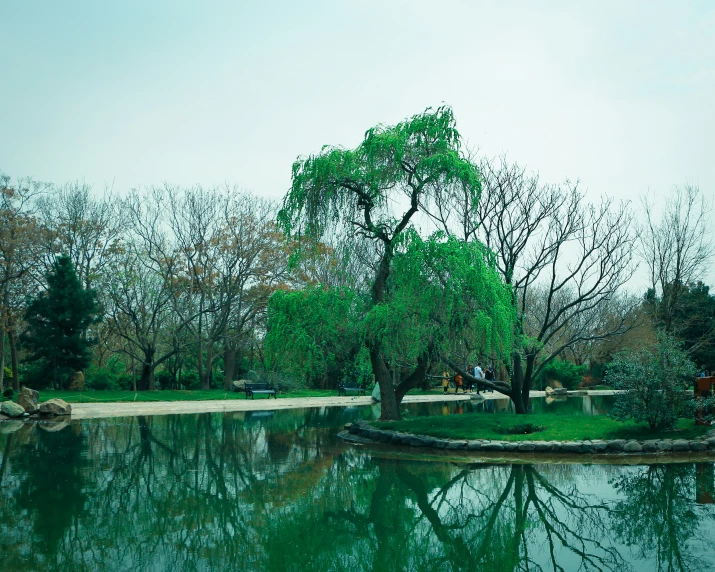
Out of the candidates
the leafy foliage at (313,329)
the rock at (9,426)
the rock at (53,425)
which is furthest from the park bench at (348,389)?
the leafy foliage at (313,329)

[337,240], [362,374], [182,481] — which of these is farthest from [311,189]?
[182,481]

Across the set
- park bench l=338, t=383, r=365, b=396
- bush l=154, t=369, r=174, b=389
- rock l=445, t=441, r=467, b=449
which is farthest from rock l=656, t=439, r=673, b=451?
bush l=154, t=369, r=174, b=389

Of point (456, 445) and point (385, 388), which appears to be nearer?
point (456, 445)

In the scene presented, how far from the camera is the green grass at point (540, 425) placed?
1422 cm

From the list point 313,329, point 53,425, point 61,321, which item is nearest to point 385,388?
point 313,329

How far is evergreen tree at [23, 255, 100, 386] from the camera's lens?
3234cm

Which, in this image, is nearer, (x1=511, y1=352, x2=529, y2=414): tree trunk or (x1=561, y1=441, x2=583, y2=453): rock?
(x1=561, y1=441, x2=583, y2=453): rock

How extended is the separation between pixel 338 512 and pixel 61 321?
27709 mm

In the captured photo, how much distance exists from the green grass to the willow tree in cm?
213

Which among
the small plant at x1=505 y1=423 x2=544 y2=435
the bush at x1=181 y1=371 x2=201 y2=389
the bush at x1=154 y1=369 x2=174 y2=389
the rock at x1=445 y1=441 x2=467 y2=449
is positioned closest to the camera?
the rock at x1=445 y1=441 x2=467 y2=449

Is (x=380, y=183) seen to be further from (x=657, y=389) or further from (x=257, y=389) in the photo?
(x=257, y=389)

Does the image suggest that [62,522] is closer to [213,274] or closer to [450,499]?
[450,499]

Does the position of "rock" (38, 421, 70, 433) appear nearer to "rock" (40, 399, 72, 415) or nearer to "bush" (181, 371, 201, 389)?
"rock" (40, 399, 72, 415)

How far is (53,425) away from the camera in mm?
20547
